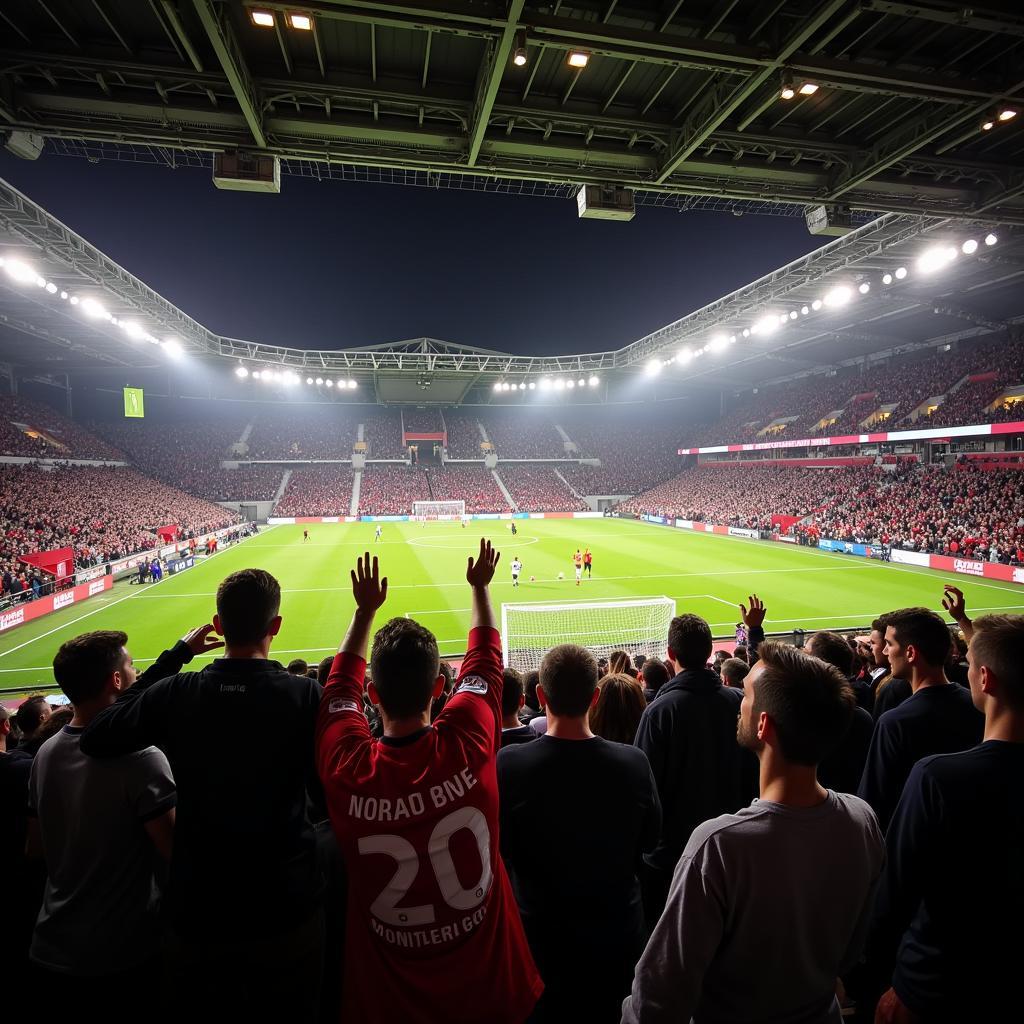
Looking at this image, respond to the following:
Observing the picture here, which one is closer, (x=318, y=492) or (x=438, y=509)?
(x=438, y=509)

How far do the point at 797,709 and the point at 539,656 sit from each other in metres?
13.7

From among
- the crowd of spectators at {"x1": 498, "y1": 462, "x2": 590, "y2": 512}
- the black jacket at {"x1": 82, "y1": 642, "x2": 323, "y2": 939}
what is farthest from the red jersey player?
the crowd of spectators at {"x1": 498, "y1": 462, "x2": 590, "y2": 512}

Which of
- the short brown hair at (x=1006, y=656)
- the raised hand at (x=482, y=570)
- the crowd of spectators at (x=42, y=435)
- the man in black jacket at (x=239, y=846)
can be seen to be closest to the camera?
the man in black jacket at (x=239, y=846)

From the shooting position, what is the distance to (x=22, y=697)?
500 inches

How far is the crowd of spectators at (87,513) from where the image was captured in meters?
25.9

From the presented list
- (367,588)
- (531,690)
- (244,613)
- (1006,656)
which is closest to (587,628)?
(531,690)

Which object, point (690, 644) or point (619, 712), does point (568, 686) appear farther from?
point (619, 712)

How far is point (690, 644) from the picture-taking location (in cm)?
450

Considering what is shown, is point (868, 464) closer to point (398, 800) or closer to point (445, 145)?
point (445, 145)

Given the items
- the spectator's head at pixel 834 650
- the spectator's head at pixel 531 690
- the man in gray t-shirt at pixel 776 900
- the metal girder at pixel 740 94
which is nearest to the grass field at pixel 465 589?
the spectator's head at pixel 531 690

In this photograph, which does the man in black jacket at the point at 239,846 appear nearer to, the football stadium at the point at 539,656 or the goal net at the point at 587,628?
the football stadium at the point at 539,656

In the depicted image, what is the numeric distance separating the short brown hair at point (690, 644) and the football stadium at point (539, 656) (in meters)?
0.04

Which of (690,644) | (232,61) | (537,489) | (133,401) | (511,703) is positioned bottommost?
(511,703)

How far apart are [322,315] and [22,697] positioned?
6750 cm
